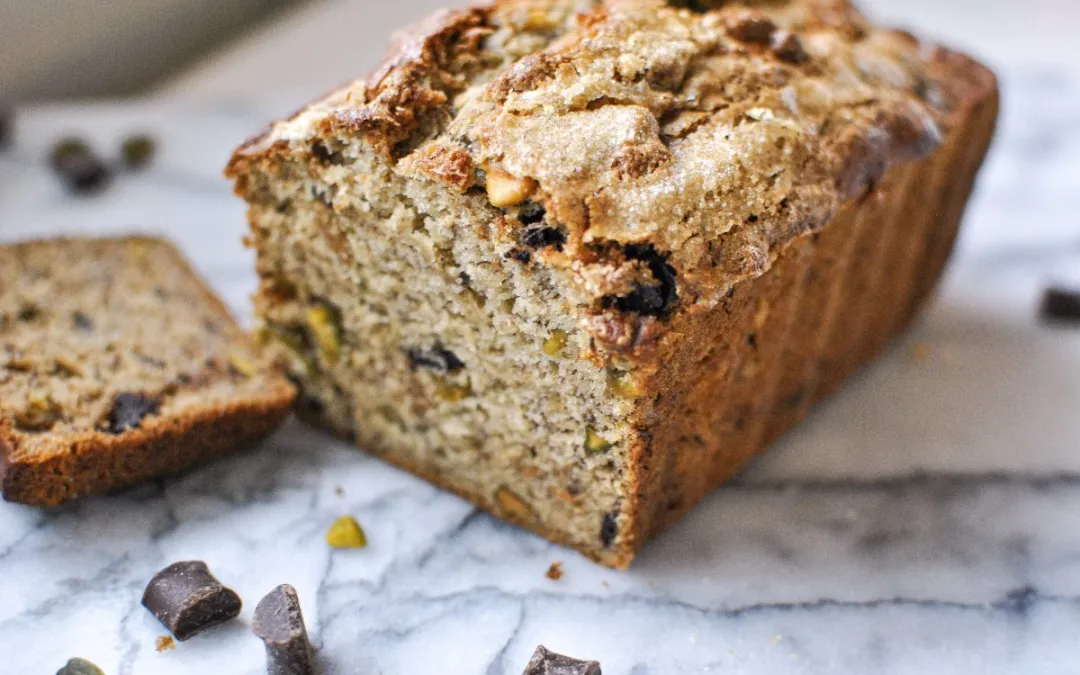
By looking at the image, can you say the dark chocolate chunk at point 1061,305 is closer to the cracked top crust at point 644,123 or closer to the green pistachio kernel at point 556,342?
the cracked top crust at point 644,123

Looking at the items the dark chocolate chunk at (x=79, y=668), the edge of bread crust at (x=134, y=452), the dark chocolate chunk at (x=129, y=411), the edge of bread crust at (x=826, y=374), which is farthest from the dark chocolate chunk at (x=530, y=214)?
the dark chocolate chunk at (x=79, y=668)

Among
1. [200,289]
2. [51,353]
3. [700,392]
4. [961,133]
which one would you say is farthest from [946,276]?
[51,353]

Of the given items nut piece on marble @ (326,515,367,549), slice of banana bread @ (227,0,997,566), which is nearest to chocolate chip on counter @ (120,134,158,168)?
slice of banana bread @ (227,0,997,566)

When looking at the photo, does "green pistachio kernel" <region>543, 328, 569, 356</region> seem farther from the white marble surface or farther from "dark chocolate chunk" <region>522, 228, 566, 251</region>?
the white marble surface

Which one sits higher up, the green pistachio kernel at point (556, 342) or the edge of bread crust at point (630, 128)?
the edge of bread crust at point (630, 128)

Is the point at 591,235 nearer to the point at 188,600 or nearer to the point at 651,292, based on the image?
the point at 651,292

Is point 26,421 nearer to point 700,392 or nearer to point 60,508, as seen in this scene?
point 60,508
